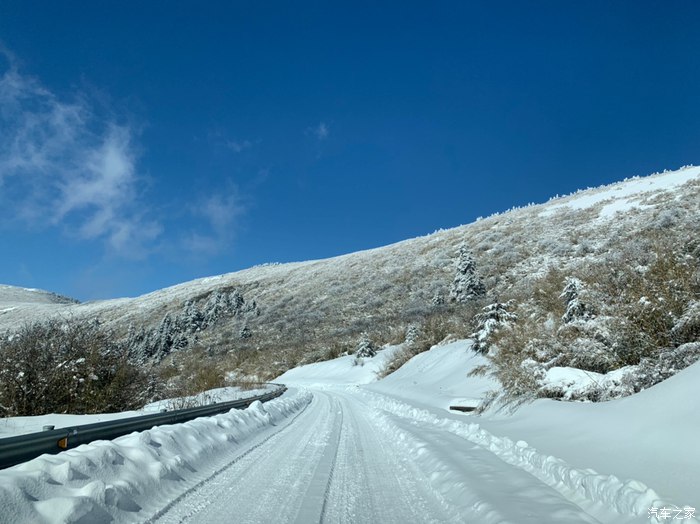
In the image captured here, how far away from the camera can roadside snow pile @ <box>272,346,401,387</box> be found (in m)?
32.6

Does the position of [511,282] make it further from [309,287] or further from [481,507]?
[309,287]

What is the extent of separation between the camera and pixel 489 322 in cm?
1543

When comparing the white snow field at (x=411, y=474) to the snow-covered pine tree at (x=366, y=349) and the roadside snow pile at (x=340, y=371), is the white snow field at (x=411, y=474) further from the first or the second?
the snow-covered pine tree at (x=366, y=349)

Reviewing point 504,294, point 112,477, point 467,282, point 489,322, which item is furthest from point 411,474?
point 467,282

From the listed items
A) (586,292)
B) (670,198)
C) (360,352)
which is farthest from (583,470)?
(670,198)

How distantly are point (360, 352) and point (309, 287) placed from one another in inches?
1337

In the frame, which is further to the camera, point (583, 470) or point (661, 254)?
point (661, 254)

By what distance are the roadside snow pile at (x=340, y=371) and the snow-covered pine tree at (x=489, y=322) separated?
1475 cm

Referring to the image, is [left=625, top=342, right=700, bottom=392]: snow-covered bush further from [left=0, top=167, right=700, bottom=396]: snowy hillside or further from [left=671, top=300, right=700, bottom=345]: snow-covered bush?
[left=0, top=167, right=700, bottom=396]: snowy hillside

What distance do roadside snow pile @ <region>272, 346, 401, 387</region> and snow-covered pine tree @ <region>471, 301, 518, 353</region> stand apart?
14.8 metres

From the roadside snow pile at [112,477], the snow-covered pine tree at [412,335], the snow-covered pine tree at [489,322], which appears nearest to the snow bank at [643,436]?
the roadside snow pile at [112,477]

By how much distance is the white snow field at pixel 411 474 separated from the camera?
3896 mm

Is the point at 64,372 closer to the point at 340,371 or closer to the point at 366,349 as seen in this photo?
the point at 366,349

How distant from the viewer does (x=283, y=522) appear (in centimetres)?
414
